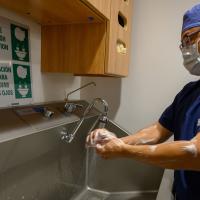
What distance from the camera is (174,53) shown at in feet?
5.62

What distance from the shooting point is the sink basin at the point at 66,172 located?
0.98 meters

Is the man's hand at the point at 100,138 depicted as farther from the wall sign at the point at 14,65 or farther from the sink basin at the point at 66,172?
the wall sign at the point at 14,65

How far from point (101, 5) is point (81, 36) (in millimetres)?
250

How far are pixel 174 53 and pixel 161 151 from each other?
1103 millimetres

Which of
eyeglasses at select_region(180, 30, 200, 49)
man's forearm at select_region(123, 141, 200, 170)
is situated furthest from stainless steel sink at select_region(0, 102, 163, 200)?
eyeglasses at select_region(180, 30, 200, 49)

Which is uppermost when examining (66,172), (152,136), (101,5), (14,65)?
(101,5)

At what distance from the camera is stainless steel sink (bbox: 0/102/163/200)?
0.98 meters

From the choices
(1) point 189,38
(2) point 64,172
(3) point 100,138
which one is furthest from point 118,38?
(2) point 64,172

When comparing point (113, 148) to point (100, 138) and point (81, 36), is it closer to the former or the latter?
point (100, 138)

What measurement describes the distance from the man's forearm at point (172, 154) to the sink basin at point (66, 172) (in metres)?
0.46

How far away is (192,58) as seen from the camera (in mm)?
971

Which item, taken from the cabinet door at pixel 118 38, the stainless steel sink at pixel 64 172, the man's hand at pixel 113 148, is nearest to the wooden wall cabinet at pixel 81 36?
the cabinet door at pixel 118 38

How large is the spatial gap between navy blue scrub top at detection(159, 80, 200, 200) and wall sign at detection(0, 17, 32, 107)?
2.52 feet

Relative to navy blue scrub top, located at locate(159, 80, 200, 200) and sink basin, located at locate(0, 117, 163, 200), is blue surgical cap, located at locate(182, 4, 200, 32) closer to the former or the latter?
navy blue scrub top, located at locate(159, 80, 200, 200)
